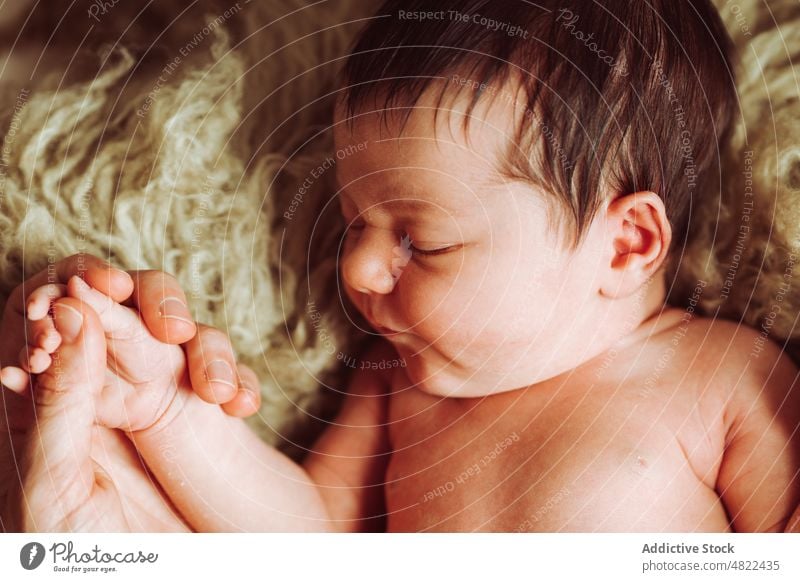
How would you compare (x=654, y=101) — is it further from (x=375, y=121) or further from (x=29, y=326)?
(x=29, y=326)

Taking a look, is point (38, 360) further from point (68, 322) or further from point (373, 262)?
point (373, 262)

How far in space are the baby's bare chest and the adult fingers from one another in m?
0.20

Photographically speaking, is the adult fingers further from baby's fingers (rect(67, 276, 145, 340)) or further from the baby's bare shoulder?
the baby's bare shoulder

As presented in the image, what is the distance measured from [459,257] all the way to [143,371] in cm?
23

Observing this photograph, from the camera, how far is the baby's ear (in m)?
0.52

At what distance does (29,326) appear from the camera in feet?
1.69

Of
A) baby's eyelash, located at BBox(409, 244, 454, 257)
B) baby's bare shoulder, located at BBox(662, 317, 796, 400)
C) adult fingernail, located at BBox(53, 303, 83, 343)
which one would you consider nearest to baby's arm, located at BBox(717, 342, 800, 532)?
baby's bare shoulder, located at BBox(662, 317, 796, 400)

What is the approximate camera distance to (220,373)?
538 millimetres

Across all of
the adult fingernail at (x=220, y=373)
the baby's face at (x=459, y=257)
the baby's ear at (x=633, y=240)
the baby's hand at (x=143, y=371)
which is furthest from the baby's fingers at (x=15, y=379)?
the baby's ear at (x=633, y=240)

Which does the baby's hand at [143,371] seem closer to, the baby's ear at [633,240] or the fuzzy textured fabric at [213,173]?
the fuzzy textured fabric at [213,173]

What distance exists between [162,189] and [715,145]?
0.41 meters

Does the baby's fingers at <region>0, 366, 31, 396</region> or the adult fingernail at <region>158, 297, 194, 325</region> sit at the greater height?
the adult fingernail at <region>158, 297, 194, 325</region>
